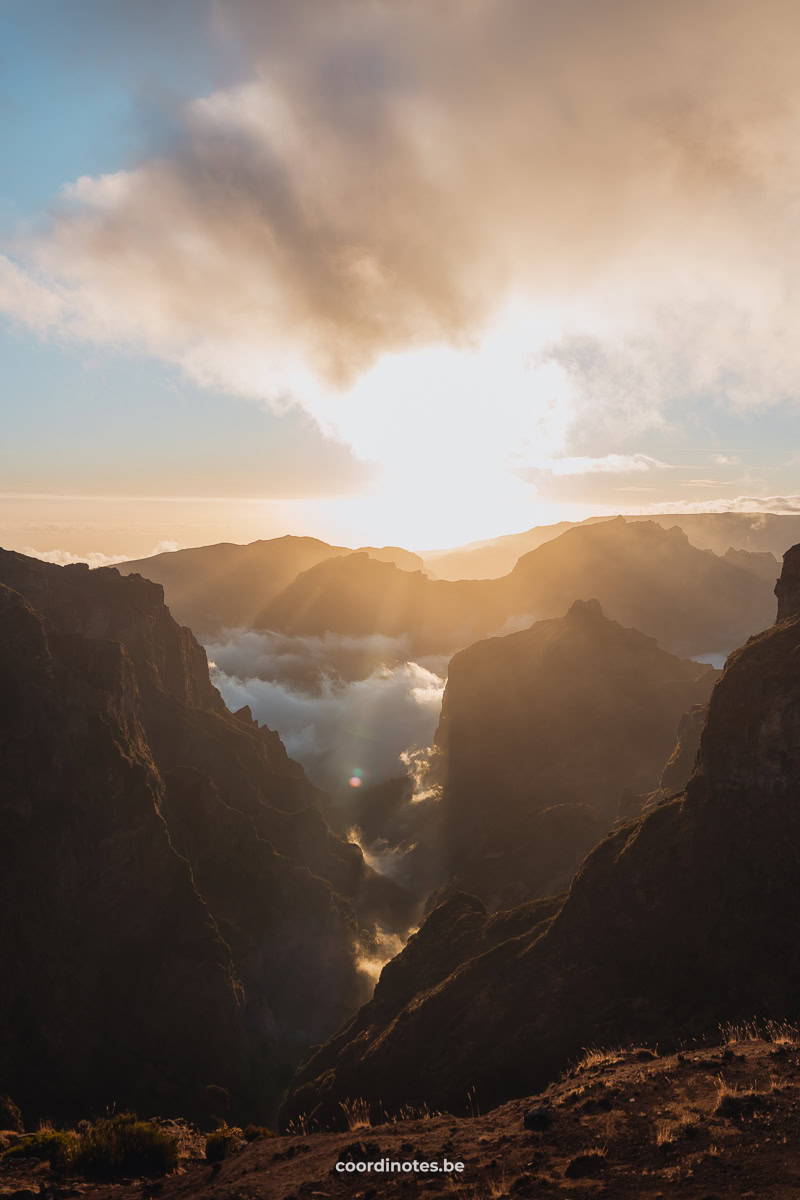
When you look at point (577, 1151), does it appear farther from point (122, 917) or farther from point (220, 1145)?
point (122, 917)

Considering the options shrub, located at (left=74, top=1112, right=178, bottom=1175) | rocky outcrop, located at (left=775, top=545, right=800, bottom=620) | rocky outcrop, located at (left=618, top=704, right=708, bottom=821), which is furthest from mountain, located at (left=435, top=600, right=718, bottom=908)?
shrub, located at (left=74, top=1112, right=178, bottom=1175)

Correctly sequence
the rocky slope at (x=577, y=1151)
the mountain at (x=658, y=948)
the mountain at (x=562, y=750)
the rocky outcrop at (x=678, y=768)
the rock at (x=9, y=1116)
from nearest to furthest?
the rocky slope at (x=577, y=1151)
the mountain at (x=658, y=948)
the rock at (x=9, y=1116)
the rocky outcrop at (x=678, y=768)
the mountain at (x=562, y=750)

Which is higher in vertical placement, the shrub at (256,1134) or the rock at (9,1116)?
the shrub at (256,1134)

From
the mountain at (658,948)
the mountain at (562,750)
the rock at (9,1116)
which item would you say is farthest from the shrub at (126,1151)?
the mountain at (562,750)

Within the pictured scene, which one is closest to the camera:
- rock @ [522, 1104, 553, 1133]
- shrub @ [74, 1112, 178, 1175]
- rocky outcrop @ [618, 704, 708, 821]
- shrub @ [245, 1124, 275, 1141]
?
rock @ [522, 1104, 553, 1133]

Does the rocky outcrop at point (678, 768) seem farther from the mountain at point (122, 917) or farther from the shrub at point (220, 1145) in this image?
the shrub at point (220, 1145)

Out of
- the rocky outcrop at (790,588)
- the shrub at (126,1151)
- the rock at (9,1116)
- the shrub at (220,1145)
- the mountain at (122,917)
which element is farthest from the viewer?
the mountain at (122,917)

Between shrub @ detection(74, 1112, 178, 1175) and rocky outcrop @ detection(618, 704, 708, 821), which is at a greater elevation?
shrub @ detection(74, 1112, 178, 1175)

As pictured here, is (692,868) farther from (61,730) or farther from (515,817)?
(515,817)

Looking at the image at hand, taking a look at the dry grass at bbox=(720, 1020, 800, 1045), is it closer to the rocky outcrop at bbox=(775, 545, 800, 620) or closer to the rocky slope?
the rocky slope
